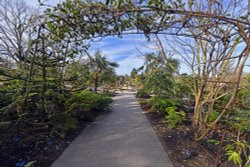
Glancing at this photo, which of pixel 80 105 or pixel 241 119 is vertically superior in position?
pixel 80 105

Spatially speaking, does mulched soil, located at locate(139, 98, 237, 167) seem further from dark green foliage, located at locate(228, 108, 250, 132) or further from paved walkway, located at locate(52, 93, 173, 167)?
dark green foliage, located at locate(228, 108, 250, 132)

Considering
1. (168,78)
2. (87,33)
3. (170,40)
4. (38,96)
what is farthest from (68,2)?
(168,78)

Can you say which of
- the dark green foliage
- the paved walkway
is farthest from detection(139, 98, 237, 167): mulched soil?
the dark green foliage

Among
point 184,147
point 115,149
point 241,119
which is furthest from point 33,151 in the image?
point 241,119

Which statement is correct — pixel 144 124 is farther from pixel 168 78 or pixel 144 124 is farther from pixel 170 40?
pixel 168 78

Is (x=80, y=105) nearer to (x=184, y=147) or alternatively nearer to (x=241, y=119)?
(x=184, y=147)

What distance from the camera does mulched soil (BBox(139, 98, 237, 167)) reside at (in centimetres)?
313

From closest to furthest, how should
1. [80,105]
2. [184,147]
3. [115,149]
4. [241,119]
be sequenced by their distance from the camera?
[115,149] → [184,147] → [241,119] → [80,105]

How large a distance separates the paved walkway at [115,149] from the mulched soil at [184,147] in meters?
0.17

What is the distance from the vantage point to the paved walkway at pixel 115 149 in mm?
3021

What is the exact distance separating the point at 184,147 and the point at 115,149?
1.40m

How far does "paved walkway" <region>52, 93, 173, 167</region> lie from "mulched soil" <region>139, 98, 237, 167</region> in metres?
0.17

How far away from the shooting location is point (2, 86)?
4.07 m

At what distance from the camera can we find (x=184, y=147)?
12.3ft
